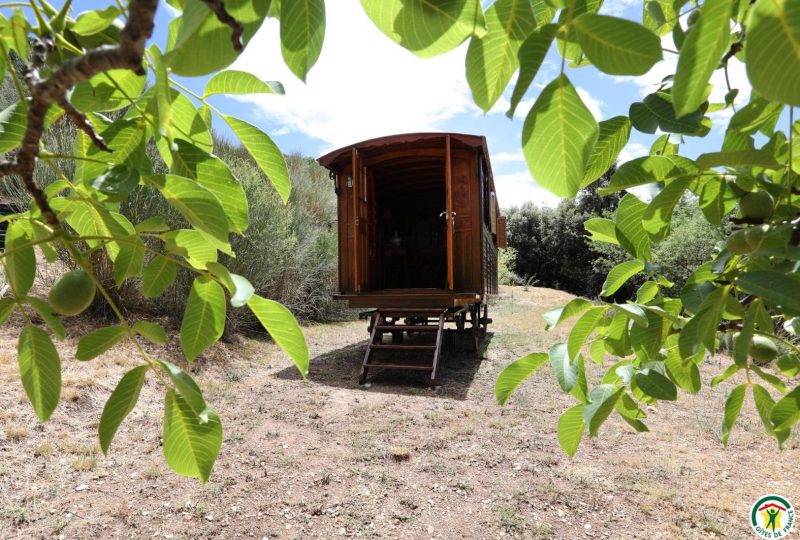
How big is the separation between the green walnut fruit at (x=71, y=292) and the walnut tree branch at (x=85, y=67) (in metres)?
0.22

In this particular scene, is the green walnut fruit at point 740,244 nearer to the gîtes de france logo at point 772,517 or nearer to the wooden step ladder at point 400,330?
the gîtes de france logo at point 772,517

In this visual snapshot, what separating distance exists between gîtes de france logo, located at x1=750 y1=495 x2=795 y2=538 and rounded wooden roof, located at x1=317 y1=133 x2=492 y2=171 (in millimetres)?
4298

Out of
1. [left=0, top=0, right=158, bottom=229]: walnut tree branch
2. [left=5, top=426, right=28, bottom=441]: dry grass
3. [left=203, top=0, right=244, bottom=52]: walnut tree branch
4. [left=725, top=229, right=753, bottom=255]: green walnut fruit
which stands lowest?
[left=5, top=426, right=28, bottom=441]: dry grass

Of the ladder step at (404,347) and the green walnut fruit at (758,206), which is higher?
the green walnut fruit at (758,206)

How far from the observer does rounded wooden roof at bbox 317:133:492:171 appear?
218 inches

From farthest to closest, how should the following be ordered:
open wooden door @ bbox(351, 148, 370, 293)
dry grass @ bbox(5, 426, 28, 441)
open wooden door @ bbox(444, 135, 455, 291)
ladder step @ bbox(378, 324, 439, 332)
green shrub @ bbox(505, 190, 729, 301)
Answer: green shrub @ bbox(505, 190, 729, 301) < open wooden door @ bbox(351, 148, 370, 293) < open wooden door @ bbox(444, 135, 455, 291) < ladder step @ bbox(378, 324, 439, 332) < dry grass @ bbox(5, 426, 28, 441)

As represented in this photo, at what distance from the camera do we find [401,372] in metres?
5.70

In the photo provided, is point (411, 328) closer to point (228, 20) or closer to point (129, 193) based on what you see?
point (129, 193)

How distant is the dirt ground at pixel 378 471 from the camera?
7.83 ft

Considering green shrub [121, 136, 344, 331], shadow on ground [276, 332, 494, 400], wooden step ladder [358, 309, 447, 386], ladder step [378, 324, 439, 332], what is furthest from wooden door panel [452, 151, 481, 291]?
green shrub [121, 136, 344, 331]

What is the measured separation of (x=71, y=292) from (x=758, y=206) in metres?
0.83

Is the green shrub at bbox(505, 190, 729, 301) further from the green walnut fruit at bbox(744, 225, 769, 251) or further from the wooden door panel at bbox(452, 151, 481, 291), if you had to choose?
the green walnut fruit at bbox(744, 225, 769, 251)

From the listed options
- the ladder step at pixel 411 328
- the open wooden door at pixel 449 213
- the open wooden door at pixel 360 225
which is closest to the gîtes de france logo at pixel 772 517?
the ladder step at pixel 411 328

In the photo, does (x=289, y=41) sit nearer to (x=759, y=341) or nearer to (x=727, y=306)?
(x=727, y=306)
